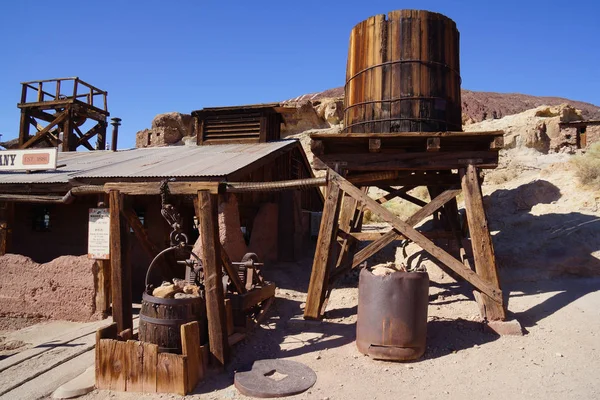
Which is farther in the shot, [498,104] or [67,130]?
[498,104]

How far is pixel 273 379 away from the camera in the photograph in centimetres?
453

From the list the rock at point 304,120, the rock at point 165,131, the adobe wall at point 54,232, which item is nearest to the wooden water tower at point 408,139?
the adobe wall at point 54,232

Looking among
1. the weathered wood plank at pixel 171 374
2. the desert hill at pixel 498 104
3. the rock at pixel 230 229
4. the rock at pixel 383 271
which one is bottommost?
the weathered wood plank at pixel 171 374

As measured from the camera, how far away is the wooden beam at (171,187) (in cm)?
498

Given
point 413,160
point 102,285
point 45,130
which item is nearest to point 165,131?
point 45,130

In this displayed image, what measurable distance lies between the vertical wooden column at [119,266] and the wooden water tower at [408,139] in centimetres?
269

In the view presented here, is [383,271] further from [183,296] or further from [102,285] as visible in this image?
[102,285]

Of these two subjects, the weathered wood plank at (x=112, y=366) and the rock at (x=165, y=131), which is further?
the rock at (x=165, y=131)

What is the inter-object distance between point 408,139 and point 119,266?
4669mm

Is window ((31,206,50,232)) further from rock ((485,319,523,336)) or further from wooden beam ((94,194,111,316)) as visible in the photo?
rock ((485,319,523,336))

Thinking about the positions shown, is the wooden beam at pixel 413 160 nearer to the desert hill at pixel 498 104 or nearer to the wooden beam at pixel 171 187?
the wooden beam at pixel 171 187

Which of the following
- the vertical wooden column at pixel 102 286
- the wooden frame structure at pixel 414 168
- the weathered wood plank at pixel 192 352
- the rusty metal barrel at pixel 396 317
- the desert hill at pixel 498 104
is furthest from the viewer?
the desert hill at pixel 498 104

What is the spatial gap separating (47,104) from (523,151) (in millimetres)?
24729

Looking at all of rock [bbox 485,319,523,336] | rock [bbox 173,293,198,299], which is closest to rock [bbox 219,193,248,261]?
rock [bbox 173,293,198,299]
